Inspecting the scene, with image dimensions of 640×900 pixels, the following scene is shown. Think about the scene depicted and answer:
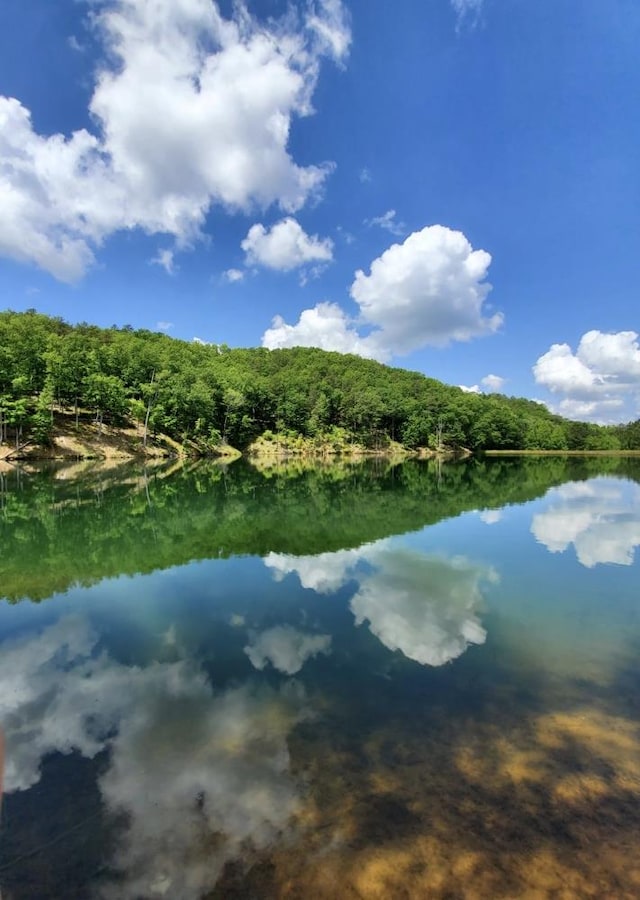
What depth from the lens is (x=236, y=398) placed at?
88.7 meters

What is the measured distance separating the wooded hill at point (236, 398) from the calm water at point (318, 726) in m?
51.6

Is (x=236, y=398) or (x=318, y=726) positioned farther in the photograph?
(x=236, y=398)

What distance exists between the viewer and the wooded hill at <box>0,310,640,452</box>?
6238 cm

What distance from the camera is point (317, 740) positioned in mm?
6785

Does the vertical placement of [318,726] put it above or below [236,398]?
below

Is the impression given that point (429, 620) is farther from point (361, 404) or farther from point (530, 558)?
point (361, 404)

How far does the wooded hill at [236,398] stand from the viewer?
62375 millimetres

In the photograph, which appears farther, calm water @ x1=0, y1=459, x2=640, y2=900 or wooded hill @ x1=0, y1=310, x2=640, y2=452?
wooded hill @ x1=0, y1=310, x2=640, y2=452

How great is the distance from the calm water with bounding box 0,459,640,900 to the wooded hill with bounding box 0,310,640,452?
169 ft

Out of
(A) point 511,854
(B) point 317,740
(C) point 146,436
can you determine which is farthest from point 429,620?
(C) point 146,436

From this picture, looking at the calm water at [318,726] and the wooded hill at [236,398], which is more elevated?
the wooded hill at [236,398]

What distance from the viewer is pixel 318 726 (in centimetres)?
712

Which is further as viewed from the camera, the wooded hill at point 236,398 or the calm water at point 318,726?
the wooded hill at point 236,398

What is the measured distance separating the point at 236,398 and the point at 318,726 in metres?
84.1
